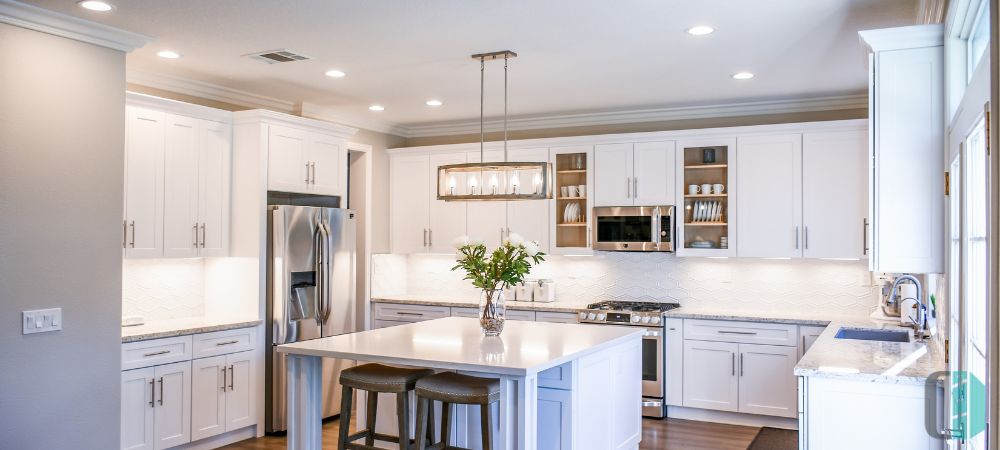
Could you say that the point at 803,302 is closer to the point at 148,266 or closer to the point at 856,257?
the point at 856,257

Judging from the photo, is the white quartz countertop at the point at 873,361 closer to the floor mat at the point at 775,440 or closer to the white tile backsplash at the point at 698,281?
the floor mat at the point at 775,440

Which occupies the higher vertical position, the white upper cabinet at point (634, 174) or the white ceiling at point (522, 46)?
the white ceiling at point (522, 46)

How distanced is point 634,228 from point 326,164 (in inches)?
100.0

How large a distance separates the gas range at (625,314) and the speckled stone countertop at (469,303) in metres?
0.12

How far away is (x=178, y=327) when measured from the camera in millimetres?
5203

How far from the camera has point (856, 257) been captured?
5.90 meters

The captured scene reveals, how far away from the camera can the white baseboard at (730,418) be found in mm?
5949

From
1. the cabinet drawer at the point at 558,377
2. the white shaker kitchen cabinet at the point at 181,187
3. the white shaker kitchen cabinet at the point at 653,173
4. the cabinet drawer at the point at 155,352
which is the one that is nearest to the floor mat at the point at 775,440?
the white shaker kitchen cabinet at the point at 653,173

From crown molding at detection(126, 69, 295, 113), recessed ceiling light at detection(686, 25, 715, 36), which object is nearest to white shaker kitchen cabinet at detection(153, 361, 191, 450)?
crown molding at detection(126, 69, 295, 113)

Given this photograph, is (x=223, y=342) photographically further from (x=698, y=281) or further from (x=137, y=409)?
(x=698, y=281)

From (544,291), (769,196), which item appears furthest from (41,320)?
(769,196)

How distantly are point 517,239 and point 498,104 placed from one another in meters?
2.38

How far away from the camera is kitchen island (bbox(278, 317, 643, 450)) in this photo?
3650mm

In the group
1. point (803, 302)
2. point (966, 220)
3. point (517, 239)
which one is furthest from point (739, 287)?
point (966, 220)
